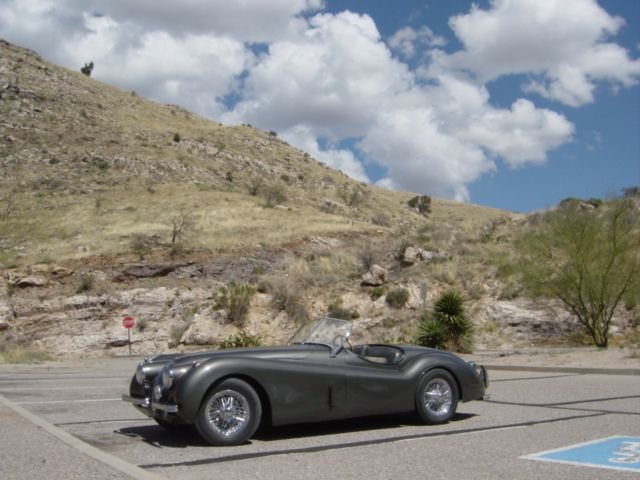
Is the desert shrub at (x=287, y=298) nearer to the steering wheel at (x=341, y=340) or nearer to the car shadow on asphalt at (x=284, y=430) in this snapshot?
the car shadow on asphalt at (x=284, y=430)

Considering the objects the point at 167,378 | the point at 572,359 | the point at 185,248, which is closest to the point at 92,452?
the point at 167,378

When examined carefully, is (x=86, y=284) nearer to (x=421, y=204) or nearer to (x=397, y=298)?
(x=397, y=298)

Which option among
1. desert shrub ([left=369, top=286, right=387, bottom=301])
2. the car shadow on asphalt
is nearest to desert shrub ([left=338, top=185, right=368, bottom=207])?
desert shrub ([left=369, top=286, right=387, bottom=301])

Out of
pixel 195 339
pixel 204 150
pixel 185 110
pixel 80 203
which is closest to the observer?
pixel 195 339

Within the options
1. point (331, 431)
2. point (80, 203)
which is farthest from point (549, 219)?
point (80, 203)

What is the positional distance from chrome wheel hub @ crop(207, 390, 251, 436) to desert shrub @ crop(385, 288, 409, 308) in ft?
82.7

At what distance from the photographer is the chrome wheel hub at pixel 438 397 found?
9.66 metres

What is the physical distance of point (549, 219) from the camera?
2650cm

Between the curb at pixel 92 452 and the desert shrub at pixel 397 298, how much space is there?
23.4m

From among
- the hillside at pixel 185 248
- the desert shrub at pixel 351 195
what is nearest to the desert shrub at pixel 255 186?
the hillside at pixel 185 248

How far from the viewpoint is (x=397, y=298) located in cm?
3328

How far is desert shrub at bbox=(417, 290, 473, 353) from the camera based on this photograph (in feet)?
83.6

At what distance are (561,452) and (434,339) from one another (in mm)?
17744

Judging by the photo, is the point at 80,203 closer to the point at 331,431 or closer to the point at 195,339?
the point at 195,339
